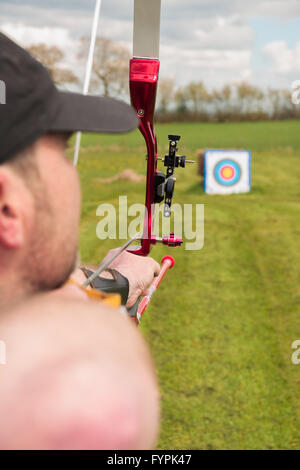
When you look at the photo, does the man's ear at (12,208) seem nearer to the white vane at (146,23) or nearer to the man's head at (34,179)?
the man's head at (34,179)

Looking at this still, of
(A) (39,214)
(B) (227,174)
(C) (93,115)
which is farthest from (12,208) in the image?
(B) (227,174)

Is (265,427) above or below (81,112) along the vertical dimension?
below

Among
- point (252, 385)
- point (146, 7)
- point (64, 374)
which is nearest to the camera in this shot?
point (64, 374)

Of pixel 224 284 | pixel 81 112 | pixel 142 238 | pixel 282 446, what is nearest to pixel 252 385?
pixel 282 446

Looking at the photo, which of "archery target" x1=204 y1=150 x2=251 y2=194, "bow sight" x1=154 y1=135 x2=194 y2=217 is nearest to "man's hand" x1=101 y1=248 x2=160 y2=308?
"bow sight" x1=154 y1=135 x2=194 y2=217

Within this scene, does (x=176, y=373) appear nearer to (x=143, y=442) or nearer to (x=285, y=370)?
(x=285, y=370)

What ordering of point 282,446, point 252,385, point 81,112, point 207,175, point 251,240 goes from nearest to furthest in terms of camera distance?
1. point 81,112
2. point 282,446
3. point 252,385
4. point 251,240
5. point 207,175

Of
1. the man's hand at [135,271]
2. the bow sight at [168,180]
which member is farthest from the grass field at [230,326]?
the man's hand at [135,271]

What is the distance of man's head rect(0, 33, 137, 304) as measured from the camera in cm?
58

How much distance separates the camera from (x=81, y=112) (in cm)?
69

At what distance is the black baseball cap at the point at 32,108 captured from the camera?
1.92 ft

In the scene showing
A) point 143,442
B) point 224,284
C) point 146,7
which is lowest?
point 224,284

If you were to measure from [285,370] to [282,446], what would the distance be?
80 cm

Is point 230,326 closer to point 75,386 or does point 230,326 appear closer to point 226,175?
point 75,386
